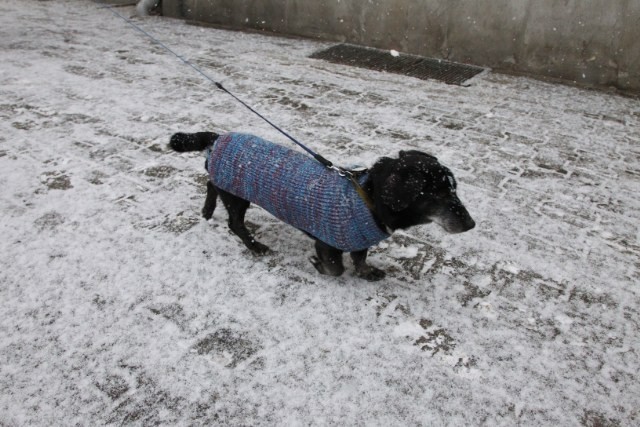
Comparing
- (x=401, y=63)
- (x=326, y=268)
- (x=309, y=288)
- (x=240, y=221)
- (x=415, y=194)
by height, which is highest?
A: (x=401, y=63)

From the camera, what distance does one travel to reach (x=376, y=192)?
2736 mm

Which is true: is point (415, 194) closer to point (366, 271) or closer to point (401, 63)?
point (366, 271)

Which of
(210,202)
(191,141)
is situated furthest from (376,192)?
(210,202)

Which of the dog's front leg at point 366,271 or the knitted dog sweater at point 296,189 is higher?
the knitted dog sweater at point 296,189

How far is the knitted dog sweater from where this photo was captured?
2.80m

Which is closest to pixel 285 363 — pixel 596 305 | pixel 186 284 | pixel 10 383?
pixel 186 284

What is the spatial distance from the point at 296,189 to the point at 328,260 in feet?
1.69

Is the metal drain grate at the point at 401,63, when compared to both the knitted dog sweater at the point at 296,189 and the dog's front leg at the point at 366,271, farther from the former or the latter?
the knitted dog sweater at the point at 296,189

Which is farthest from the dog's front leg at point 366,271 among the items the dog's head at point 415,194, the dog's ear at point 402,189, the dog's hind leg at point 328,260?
the dog's ear at point 402,189

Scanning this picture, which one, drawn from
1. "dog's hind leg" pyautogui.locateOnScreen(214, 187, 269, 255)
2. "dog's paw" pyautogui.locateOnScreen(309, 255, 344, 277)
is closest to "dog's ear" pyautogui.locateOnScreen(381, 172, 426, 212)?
"dog's paw" pyautogui.locateOnScreen(309, 255, 344, 277)

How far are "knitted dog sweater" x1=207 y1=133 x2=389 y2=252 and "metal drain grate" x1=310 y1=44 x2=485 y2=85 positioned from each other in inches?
197

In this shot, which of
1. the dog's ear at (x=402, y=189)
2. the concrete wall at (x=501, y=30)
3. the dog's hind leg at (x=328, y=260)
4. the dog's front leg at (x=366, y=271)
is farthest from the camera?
the concrete wall at (x=501, y=30)

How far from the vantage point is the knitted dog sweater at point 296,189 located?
2.80 metres

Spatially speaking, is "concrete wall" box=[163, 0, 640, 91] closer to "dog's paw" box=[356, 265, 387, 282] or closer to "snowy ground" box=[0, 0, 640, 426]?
"snowy ground" box=[0, 0, 640, 426]
